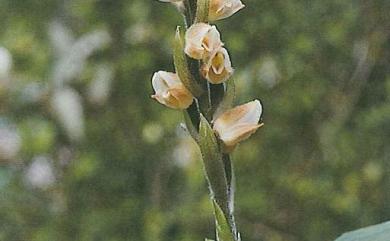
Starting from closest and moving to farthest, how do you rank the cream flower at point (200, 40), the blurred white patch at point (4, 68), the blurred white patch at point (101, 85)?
the cream flower at point (200, 40), the blurred white patch at point (4, 68), the blurred white patch at point (101, 85)

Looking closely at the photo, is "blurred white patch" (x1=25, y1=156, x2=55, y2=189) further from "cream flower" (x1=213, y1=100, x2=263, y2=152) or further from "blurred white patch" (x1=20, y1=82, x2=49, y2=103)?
"cream flower" (x1=213, y1=100, x2=263, y2=152)

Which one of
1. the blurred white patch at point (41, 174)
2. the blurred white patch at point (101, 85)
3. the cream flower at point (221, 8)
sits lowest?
the blurred white patch at point (41, 174)

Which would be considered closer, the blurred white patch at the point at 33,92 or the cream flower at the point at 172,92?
the cream flower at the point at 172,92

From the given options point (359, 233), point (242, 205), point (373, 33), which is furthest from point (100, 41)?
point (359, 233)

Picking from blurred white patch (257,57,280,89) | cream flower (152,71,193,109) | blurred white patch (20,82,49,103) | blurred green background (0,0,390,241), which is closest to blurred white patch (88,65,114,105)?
blurred green background (0,0,390,241)

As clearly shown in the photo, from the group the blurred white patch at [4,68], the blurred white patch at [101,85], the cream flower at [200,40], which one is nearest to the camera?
the cream flower at [200,40]

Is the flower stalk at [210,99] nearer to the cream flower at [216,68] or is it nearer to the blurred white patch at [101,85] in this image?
the cream flower at [216,68]

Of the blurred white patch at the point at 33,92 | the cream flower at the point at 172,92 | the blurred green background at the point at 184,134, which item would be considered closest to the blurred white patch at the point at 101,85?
the blurred green background at the point at 184,134
